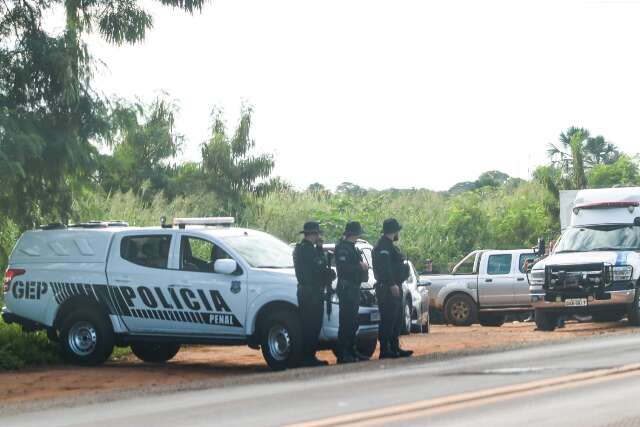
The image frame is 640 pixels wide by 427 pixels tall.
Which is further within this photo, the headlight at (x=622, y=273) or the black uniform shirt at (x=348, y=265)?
the headlight at (x=622, y=273)

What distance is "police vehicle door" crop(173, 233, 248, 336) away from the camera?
17984 millimetres

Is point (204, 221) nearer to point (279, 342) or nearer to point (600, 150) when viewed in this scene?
point (279, 342)

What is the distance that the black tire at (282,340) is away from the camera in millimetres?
17422

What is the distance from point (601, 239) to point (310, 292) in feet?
35.0

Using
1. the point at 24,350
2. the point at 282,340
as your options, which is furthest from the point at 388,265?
the point at 24,350

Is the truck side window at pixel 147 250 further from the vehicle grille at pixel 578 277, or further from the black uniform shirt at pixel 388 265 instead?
the vehicle grille at pixel 578 277

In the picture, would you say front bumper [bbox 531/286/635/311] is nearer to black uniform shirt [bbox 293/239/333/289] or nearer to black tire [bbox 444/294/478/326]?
black tire [bbox 444/294/478/326]

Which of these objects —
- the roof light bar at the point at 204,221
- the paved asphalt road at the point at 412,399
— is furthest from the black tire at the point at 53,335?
the paved asphalt road at the point at 412,399

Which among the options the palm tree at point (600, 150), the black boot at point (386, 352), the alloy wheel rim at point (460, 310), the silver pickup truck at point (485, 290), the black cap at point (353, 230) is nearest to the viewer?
the black cap at point (353, 230)

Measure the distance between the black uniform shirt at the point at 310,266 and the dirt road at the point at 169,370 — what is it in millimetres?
1437

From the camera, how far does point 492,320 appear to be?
31422 millimetres

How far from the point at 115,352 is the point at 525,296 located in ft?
39.9

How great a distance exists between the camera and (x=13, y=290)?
19.7 meters

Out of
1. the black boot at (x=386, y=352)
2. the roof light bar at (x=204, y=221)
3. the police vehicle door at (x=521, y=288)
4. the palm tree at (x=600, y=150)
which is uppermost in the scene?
the palm tree at (x=600, y=150)
